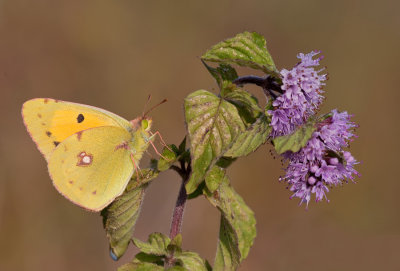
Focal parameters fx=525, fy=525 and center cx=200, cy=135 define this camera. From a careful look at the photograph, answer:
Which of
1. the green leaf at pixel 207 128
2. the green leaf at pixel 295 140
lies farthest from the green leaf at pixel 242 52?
the green leaf at pixel 295 140

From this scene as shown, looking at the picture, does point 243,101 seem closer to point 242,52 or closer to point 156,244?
point 242,52

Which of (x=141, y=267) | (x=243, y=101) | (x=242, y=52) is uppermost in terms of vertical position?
(x=242, y=52)

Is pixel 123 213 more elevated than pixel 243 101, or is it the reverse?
pixel 243 101

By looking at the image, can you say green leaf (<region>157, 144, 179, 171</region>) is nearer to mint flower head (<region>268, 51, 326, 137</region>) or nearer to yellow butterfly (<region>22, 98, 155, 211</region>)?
yellow butterfly (<region>22, 98, 155, 211</region>)

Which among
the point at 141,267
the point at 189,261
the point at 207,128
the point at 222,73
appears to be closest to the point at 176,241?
the point at 189,261

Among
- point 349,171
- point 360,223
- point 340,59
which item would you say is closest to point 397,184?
point 360,223

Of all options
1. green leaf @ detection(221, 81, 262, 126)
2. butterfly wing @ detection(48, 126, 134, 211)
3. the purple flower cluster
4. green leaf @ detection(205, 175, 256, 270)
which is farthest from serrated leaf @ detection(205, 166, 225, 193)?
butterfly wing @ detection(48, 126, 134, 211)

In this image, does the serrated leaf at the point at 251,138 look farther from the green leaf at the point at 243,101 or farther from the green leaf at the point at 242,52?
the green leaf at the point at 242,52
